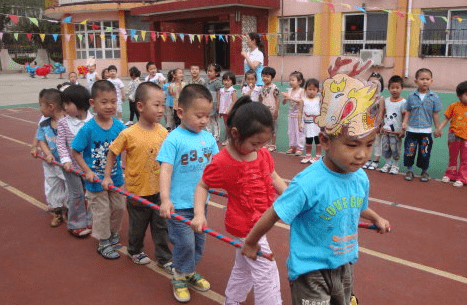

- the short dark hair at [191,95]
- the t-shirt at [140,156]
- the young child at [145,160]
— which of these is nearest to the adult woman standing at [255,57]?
the young child at [145,160]

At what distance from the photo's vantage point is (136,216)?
366 centimetres

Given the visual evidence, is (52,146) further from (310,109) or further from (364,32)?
(364,32)

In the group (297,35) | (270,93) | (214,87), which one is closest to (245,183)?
(270,93)

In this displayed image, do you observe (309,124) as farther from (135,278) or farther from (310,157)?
(135,278)

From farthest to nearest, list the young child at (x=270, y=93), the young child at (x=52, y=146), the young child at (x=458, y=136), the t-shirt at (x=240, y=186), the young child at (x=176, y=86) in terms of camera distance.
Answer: the young child at (x=176, y=86)
the young child at (x=270, y=93)
the young child at (x=458, y=136)
the young child at (x=52, y=146)
the t-shirt at (x=240, y=186)

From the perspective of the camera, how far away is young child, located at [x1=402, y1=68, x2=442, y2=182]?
6098 millimetres

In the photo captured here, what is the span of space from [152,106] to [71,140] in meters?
1.19

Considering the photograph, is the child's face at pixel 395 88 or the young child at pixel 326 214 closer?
the young child at pixel 326 214

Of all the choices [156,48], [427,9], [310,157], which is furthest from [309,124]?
[156,48]

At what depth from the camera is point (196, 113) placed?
9.93 feet

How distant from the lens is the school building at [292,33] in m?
16.3

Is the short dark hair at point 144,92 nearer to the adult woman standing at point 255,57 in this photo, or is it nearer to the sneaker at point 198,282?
the sneaker at point 198,282

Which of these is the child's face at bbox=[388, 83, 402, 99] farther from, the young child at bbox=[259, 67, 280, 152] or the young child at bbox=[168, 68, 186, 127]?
the young child at bbox=[168, 68, 186, 127]

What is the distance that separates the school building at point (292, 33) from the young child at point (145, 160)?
9693 mm
